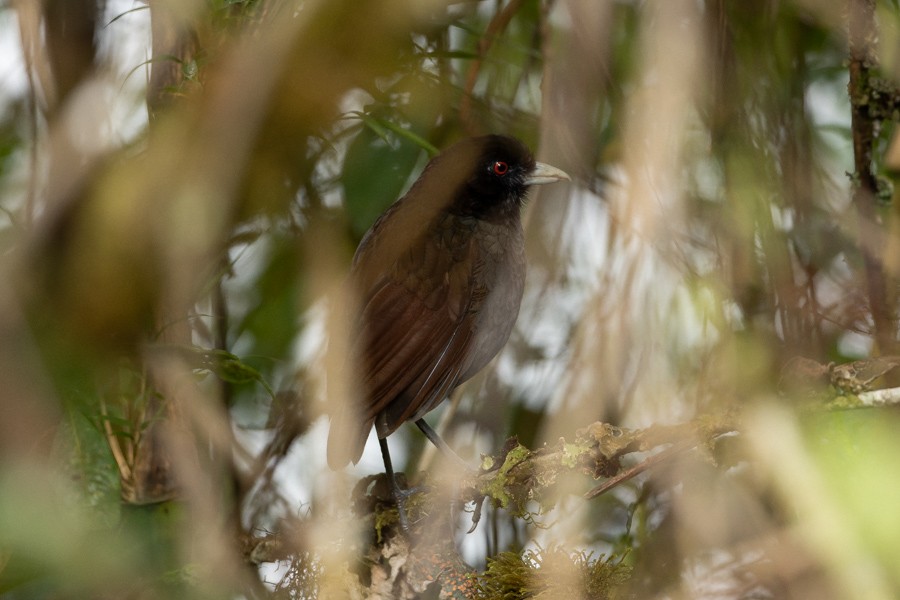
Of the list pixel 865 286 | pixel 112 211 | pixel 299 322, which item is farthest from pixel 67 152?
pixel 865 286

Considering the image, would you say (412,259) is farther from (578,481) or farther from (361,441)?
(578,481)

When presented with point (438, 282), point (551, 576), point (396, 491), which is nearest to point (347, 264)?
point (438, 282)

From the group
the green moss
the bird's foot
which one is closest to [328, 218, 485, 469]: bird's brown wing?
the bird's foot

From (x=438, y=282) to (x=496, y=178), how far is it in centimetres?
48

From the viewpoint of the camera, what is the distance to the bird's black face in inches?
125

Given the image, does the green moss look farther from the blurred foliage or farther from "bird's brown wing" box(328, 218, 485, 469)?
"bird's brown wing" box(328, 218, 485, 469)

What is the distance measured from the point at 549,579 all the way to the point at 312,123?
1139 mm

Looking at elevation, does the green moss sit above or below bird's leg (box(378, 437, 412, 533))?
below

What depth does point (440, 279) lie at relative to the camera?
9.93 feet

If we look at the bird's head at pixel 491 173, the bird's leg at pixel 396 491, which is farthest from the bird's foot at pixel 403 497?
the bird's head at pixel 491 173

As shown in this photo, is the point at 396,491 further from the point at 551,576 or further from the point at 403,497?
the point at 551,576

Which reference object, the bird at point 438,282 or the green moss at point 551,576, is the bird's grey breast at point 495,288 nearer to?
the bird at point 438,282

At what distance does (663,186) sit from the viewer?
149 centimetres

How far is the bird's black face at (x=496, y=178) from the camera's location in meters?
3.17
